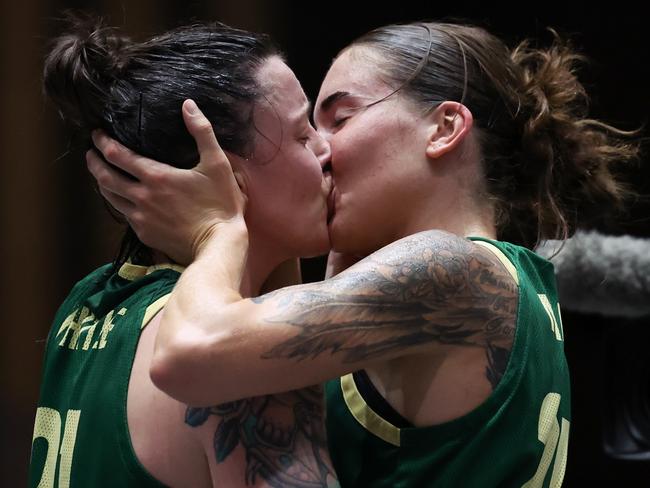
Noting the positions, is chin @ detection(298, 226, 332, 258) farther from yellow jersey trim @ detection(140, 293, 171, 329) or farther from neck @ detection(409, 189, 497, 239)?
yellow jersey trim @ detection(140, 293, 171, 329)

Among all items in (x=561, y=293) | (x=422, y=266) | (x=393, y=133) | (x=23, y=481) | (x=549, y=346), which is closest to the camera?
(x=422, y=266)

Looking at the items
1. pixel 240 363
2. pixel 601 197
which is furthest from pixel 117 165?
pixel 601 197

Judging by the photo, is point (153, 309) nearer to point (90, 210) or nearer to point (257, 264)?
point (257, 264)

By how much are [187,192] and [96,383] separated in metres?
0.33

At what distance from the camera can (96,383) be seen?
178 centimetres

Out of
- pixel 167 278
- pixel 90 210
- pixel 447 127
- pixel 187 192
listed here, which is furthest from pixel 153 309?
pixel 90 210

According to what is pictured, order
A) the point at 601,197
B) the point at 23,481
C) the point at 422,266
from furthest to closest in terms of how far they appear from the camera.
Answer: the point at 23,481 < the point at 601,197 < the point at 422,266

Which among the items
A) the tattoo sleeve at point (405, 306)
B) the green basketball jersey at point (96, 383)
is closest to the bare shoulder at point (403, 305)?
the tattoo sleeve at point (405, 306)

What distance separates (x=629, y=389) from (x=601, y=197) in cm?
85

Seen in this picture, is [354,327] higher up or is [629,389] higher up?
[354,327]

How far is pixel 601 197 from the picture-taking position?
8.08ft

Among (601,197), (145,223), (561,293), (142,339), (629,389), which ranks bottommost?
(629,389)

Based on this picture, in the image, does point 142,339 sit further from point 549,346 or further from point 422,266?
point 549,346

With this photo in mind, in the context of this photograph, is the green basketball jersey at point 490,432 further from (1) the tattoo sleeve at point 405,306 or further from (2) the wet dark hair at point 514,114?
(2) the wet dark hair at point 514,114
